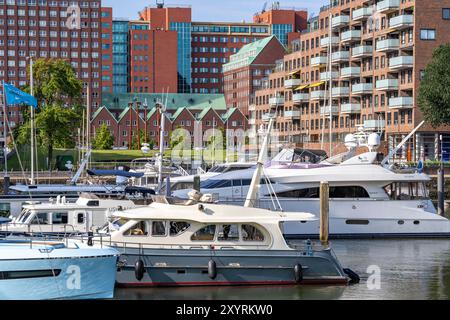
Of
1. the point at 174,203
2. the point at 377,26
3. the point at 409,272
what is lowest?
the point at 409,272

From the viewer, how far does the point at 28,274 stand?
2998 cm

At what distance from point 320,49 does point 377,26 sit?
675 inches

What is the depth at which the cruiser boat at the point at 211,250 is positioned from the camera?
113 ft

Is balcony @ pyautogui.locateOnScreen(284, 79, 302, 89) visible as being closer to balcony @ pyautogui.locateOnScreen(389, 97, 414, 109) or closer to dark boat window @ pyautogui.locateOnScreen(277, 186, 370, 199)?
balcony @ pyautogui.locateOnScreen(389, 97, 414, 109)

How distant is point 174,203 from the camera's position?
36.1 m

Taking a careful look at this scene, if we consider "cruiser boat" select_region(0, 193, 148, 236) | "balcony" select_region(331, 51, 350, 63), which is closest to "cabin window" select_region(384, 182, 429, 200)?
"cruiser boat" select_region(0, 193, 148, 236)

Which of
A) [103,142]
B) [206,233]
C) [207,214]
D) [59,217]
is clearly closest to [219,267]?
[206,233]

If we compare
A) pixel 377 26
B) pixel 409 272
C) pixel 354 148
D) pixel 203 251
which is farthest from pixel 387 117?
pixel 203 251

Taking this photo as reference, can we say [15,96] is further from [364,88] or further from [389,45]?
[364,88]

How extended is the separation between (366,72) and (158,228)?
8497 centimetres

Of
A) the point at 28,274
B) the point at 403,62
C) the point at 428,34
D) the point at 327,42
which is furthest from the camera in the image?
the point at 327,42

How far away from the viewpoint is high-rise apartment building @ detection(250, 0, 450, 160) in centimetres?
10569

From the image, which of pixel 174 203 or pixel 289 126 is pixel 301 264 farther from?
pixel 289 126

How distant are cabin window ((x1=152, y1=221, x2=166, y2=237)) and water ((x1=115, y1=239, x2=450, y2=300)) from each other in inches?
76.0
